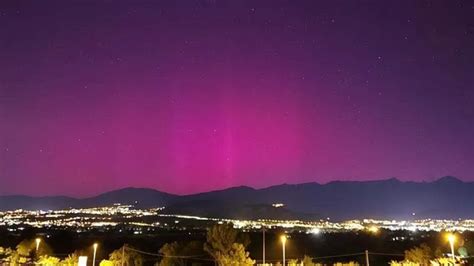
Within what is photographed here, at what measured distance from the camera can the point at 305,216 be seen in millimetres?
185250

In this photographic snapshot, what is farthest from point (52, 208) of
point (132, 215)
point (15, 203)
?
point (132, 215)

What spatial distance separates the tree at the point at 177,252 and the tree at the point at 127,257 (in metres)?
1.89

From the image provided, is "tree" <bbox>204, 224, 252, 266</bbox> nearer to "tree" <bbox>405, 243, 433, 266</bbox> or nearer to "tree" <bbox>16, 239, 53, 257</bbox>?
"tree" <bbox>405, 243, 433, 266</bbox>

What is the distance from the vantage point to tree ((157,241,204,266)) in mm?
28173

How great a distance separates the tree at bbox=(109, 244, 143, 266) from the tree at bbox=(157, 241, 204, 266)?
1.89m

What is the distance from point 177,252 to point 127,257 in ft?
14.7

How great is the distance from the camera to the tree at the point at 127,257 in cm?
2926

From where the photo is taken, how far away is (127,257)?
1208 inches

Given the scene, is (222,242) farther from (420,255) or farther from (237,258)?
(420,255)

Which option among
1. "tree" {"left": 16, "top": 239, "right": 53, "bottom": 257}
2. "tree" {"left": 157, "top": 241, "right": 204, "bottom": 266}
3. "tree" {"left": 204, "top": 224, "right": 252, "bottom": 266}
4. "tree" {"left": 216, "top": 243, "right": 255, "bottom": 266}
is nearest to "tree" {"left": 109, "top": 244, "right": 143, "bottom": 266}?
"tree" {"left": 157, "top": 241, "right": 204, "bottom": 266}

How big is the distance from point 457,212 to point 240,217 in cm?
9657

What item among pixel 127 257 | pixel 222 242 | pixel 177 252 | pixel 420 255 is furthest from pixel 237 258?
pixel 420 255

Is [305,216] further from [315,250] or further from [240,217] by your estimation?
[315,250]

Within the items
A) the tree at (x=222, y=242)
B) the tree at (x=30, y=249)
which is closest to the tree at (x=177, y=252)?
the tree at (x=222, y=242)
